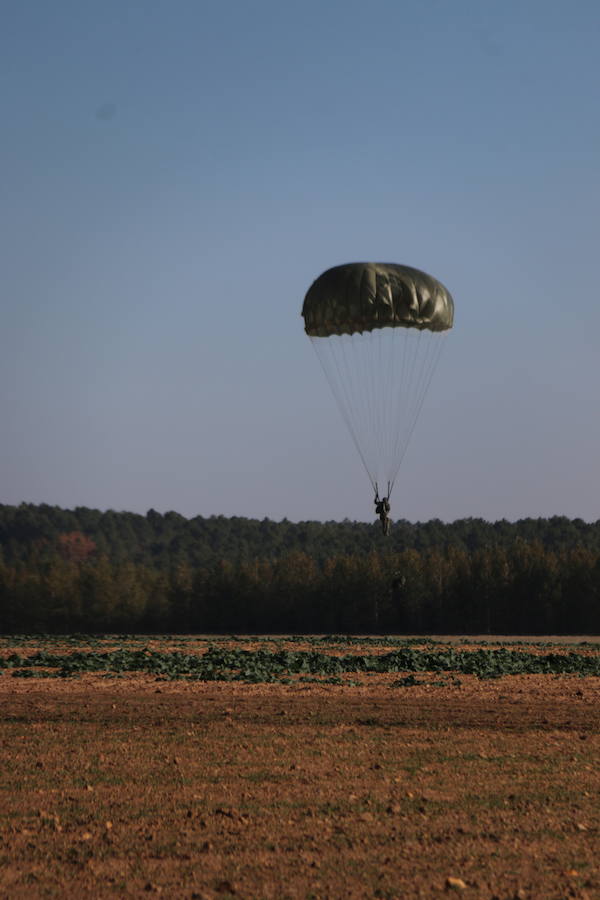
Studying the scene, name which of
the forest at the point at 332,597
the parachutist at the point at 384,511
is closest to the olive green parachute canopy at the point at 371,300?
the parachutist at the point at 384,511

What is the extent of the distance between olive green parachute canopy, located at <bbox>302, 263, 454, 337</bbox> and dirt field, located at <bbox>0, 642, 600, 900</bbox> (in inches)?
444

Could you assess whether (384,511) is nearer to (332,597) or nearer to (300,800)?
(300,800)

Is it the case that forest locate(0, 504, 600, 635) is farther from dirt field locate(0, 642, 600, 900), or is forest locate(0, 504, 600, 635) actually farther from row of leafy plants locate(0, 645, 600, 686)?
dirt field locate(0, 642, 600, 900)

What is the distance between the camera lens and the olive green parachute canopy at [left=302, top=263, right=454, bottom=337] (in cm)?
3153

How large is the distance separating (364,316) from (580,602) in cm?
8742

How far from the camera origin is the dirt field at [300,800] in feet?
36.7

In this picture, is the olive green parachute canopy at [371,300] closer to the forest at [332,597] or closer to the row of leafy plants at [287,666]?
the row of leafy plants at [287,666]

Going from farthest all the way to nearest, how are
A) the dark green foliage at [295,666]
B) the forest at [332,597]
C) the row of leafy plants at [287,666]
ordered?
the forest at [332,597] → the row of leafy plants at [287,666] → the dark green foliage at [295,666]

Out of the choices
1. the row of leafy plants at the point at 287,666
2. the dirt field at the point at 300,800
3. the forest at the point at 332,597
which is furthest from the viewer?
the forest at the point at 332,597

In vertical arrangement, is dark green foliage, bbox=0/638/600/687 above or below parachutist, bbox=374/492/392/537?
below

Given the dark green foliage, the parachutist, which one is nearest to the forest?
the dark green foliage

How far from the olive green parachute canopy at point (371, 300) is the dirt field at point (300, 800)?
37.0 feet

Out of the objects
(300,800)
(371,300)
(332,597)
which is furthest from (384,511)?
(332,597)

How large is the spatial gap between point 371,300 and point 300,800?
19.0 meters
